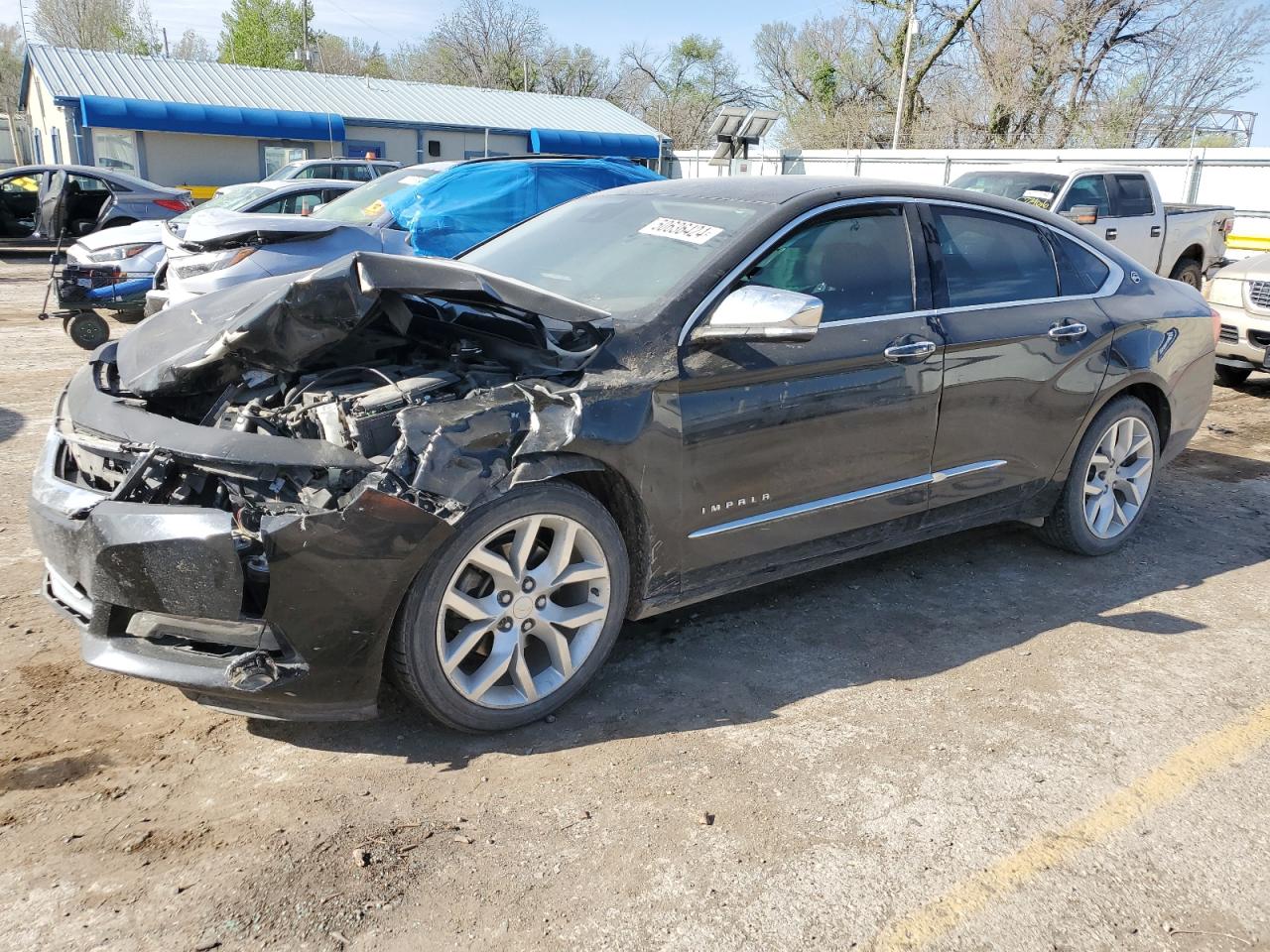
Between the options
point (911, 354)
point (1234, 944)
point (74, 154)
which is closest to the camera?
point (1234, 944)

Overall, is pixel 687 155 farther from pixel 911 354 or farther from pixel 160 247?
pixel 911 354

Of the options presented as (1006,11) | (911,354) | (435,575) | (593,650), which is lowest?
(593,650)

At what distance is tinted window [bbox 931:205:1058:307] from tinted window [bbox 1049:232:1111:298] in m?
0.06

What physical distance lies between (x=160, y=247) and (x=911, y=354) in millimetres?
8762

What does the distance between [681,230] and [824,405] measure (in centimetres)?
89

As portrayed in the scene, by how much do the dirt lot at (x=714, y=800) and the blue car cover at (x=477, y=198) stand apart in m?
5.85

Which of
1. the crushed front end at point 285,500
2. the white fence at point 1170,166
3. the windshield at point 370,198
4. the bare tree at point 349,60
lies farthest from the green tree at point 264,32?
the crushed front end at point 285,500

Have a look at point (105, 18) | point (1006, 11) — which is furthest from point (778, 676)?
point (105, 18)

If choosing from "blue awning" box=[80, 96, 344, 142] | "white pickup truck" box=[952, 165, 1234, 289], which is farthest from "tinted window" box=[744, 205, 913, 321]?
"blue awning" box=[80, 96, 344, 142]

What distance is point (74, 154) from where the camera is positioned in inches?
1083

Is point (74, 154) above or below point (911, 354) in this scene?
above

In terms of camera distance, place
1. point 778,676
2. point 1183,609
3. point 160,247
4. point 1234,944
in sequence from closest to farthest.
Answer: point 1234,944 < point 778,676 < point 1183,609 < point 160,247

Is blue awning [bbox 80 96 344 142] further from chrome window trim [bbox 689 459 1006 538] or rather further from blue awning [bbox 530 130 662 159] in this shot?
chrome window trim [bbox 689 459 1006 538]

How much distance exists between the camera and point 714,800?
2926 mm
